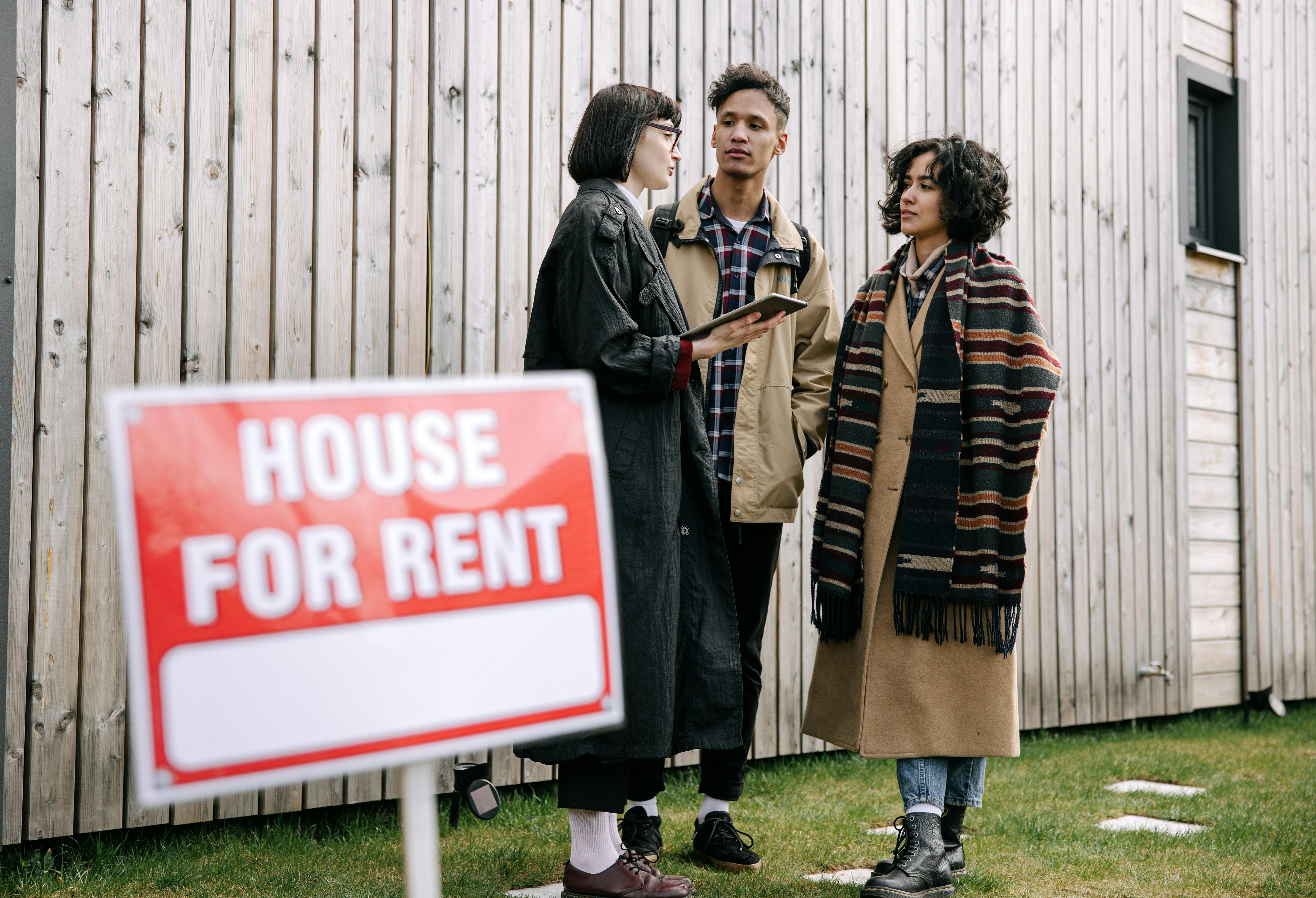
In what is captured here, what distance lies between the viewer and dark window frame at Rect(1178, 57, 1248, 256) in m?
6.39

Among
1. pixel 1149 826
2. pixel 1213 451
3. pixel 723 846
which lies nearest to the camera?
pixel 723 846

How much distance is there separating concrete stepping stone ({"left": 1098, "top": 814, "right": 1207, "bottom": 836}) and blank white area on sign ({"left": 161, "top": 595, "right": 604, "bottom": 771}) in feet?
8.55

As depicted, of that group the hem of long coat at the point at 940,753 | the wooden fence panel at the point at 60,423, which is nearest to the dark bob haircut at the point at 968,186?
the hem of long coat at the point at 940,753

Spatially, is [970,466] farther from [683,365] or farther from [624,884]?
[624,884]

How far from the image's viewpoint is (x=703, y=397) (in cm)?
296

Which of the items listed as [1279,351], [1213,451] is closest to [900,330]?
[1213,451]

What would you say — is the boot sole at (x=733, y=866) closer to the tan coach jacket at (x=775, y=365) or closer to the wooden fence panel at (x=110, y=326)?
the tan coach jacket at (x=775, y=365)

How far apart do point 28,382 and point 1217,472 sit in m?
5.71

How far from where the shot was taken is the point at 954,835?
112 inches

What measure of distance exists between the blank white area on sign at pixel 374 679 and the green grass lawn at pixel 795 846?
57.5 inches

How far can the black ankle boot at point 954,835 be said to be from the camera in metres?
2.82

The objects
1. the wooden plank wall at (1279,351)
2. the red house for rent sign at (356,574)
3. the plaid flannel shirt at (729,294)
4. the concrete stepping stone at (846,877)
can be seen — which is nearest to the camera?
the red house for rent sign at (356,574)

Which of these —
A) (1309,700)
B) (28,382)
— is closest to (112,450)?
(28,382)

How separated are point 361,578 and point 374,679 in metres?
0.11
